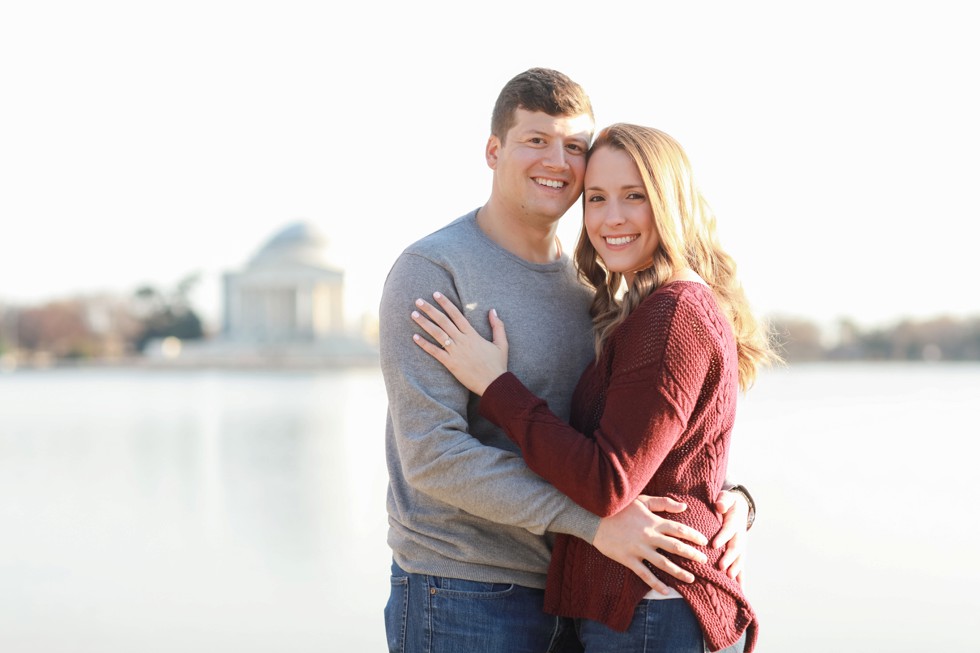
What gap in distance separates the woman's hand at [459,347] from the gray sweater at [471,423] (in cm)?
5

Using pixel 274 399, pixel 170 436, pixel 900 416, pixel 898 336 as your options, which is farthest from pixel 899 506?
pixel 898 336

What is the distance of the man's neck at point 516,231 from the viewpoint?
11.3ft

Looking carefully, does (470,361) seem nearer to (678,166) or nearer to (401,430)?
(401,430)

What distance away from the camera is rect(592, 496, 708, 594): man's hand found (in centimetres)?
279

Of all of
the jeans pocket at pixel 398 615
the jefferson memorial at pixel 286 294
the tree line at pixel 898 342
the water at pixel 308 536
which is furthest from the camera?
the jefferson memorial at pixel 286 294

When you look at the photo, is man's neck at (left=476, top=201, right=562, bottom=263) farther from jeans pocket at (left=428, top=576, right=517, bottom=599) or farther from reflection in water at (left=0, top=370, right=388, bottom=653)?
reflection in water at (left=0, top=370, right=388, bottom=653)

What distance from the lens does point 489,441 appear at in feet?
10.8

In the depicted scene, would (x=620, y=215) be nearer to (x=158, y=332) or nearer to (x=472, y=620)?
(x=472, y=620)

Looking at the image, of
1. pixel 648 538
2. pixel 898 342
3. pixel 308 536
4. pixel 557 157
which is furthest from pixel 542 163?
pixel 898 342

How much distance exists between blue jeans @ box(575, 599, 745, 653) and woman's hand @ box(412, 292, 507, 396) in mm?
820

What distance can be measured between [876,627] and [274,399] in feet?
65.6

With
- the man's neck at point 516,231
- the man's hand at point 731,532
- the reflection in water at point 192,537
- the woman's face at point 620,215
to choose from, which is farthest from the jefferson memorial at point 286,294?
the man's hand at point 731,532

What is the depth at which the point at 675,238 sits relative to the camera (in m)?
2.95

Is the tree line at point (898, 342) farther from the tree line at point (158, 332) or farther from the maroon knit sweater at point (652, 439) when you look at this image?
the maroon knit sweater at point (652, 439)
